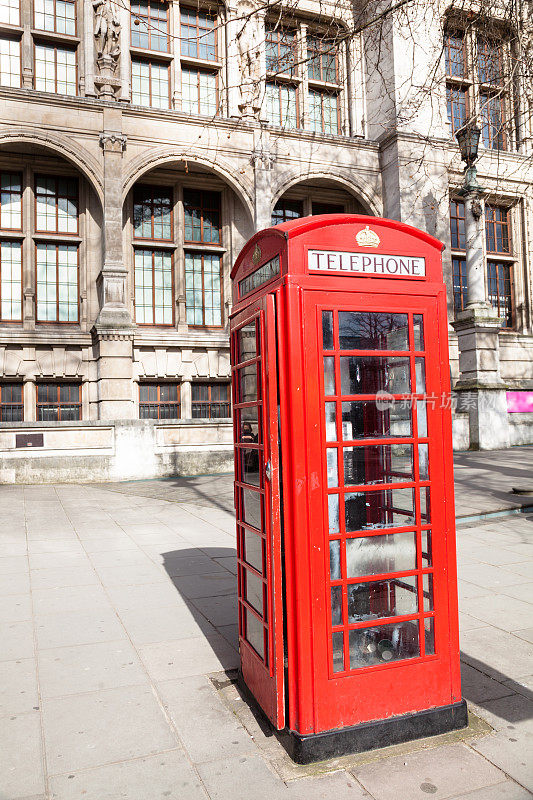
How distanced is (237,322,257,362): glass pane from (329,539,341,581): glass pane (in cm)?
112

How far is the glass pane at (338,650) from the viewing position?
301cm

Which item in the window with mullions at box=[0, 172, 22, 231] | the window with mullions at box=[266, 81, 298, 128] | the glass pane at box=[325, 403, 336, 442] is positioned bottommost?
the glass pane at box=[325, 403, 336, 442]

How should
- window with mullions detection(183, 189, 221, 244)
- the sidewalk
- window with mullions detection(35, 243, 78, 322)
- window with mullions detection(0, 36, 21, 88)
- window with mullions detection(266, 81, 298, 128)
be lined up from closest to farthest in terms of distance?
the sidewalk → window with mullions detection(0, 36, 21, 88) → window with mullions detection(35, 243, 78, 322) → window with mullions detection(183, 189, 221, 244) → window with mullions detection(266, 81, 298, 128)

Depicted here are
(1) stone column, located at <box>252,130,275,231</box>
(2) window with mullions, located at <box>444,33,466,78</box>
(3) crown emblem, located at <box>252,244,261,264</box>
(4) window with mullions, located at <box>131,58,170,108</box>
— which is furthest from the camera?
(4) window with mullions, located at <box>131,58,170,108</box>

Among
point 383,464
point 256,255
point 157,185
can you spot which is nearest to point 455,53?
point 157,185

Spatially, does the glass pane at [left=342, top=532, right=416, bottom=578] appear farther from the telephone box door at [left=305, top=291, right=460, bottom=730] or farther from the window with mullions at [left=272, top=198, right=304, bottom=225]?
the window with mullions at [left=272, top=198, right=304, bottom=225]

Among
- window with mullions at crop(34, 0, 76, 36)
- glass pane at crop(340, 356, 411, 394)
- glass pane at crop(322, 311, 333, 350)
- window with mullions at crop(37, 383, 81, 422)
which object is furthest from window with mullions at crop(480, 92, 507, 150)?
window with mullions at crop(37, 383, 81, 422)

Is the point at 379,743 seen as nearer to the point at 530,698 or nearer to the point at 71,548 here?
the point at 530,698

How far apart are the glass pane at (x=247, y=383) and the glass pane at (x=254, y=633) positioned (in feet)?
4.28

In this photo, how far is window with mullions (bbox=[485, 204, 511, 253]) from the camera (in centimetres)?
2525

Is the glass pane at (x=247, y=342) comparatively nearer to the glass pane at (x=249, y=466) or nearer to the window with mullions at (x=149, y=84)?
the glass pane at (x=249, y=466)

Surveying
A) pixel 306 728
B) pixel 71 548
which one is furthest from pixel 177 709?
pixel 71 548

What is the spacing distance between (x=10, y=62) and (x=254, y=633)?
2143 centimetres

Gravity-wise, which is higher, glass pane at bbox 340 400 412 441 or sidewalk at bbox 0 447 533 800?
glass pane at bbox 340 400 412 441
